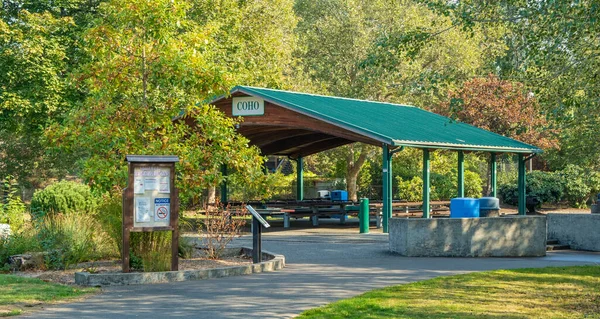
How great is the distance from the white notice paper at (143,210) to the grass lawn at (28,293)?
1605mm

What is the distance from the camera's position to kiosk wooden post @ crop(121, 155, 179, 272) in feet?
42.4

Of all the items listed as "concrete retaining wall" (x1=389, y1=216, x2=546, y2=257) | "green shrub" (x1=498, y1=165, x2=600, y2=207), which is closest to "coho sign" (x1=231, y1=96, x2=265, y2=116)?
"concrete retaining wall" (x1=389, y1=216, x2=546, y2=257)

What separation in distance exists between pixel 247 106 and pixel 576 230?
398 inches

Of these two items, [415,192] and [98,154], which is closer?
[98,154]

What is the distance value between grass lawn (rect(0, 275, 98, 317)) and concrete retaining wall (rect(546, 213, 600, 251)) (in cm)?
1166

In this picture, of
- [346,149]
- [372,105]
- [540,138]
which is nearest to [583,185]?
[540,138]

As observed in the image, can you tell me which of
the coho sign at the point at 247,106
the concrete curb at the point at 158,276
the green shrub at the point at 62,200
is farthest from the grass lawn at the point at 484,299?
the coho sign at the point at 247,106

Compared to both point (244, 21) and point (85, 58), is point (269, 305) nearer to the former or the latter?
point (85, 58)

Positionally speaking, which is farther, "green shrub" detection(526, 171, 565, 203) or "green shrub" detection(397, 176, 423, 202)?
"green shrub" detection(397, 176, 423, 202)

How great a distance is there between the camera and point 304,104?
2428 centimetres

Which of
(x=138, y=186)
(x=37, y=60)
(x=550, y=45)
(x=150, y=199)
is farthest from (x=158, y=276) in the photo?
(x=37, y=60)

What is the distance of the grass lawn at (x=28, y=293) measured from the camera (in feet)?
33.6

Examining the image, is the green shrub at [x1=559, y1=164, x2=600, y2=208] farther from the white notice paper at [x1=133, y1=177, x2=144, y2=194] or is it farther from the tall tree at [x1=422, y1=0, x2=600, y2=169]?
the white notice paper at [x1=133, y1=177, x2=144, y2=194]

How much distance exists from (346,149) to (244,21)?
860 cm
